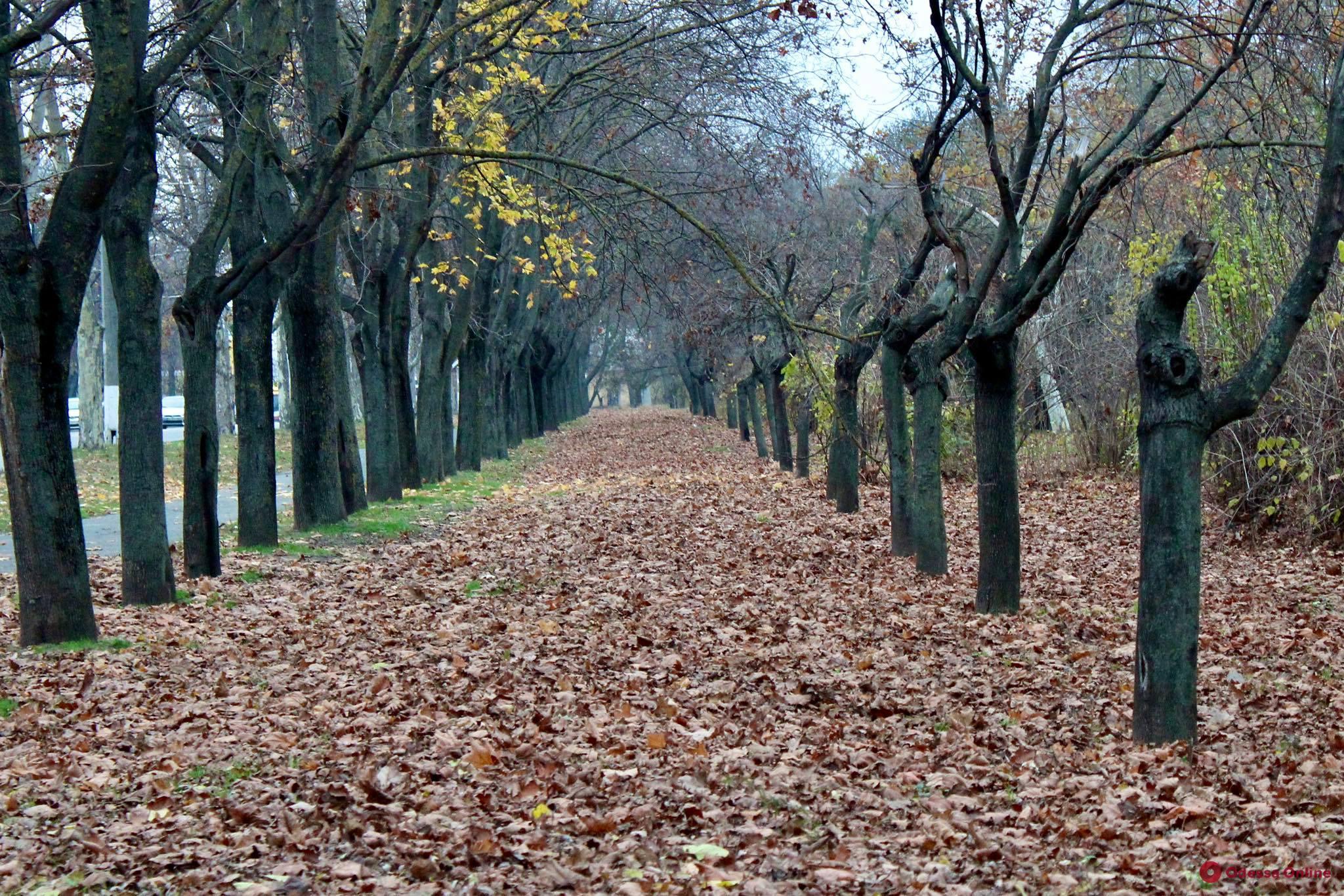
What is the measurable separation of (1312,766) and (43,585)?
8.18 meters

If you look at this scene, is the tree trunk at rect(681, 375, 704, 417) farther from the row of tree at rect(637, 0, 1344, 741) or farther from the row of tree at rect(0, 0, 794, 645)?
the row of tree at rect(637, 0, 1344, 741)

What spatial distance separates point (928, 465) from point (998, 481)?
1.96 metres

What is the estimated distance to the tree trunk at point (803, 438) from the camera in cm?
2428

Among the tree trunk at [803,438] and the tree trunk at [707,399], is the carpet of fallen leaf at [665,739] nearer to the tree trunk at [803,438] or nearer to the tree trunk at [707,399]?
the tree trunk at [803,438]

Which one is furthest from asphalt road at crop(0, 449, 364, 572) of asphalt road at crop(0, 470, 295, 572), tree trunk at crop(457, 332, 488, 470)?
tree trunk at crop(457, 332, 488, 470)

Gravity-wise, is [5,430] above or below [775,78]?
below

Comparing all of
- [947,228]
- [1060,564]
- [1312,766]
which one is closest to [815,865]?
[1312,766]

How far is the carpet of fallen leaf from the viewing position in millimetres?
5109

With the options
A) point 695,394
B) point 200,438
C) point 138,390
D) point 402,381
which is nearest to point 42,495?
point 138,390

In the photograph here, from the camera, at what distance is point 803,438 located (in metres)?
24.7

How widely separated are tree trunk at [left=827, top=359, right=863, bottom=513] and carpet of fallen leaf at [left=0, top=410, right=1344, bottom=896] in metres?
4.31

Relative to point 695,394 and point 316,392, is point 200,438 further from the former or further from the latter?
point 695,394

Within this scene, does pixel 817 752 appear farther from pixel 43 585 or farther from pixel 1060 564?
pixel 1060 564

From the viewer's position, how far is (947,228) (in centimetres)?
1188
